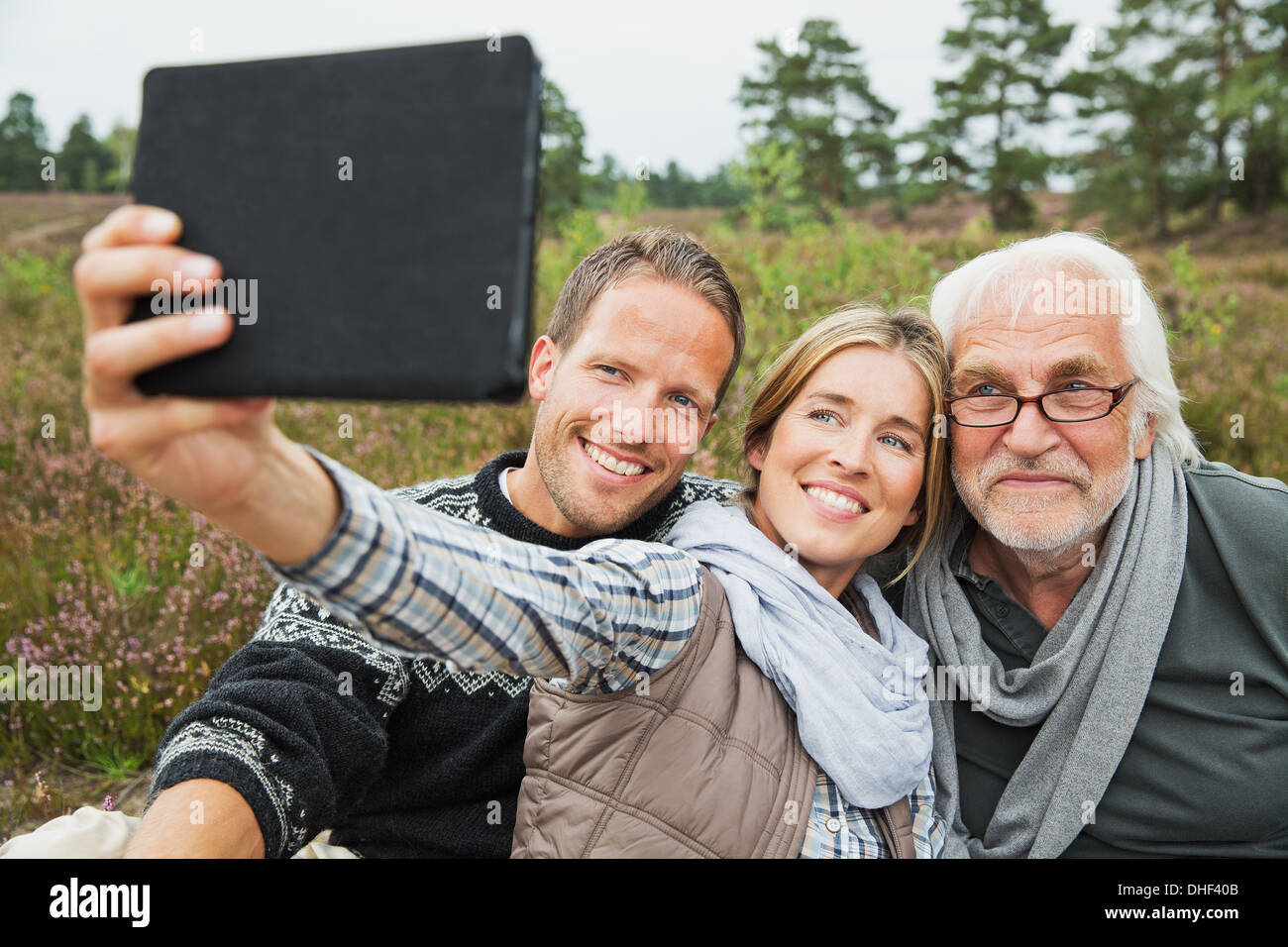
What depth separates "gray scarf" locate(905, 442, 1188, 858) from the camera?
2.26 meters

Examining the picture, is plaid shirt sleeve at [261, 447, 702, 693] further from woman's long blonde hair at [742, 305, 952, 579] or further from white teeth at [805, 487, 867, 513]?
woman's long blonde hair at [742, 305, 952, 579]

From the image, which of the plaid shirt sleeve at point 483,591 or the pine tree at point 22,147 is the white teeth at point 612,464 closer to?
the plaid shirt sleeve at point 483,591

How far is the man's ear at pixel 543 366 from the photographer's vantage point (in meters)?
2.60

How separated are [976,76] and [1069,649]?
118 ft

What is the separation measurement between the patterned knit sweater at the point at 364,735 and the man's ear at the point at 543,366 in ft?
0.94

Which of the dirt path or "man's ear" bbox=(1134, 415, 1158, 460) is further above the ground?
the dirt path

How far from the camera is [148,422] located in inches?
41.7

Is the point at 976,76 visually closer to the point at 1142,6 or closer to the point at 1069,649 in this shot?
the point at 1142,6

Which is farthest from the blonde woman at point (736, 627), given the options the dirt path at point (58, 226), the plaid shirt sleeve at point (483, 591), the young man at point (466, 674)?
the dirt path at point (58, 226)

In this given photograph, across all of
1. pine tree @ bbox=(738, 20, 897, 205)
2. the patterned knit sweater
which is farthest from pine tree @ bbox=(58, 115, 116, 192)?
the patterned knit sweater

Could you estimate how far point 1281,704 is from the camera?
7.66 feet

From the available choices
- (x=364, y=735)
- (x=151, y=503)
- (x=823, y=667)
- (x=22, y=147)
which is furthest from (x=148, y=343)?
(x=22, y=147)

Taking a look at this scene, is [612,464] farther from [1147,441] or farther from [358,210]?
[1147,441]
